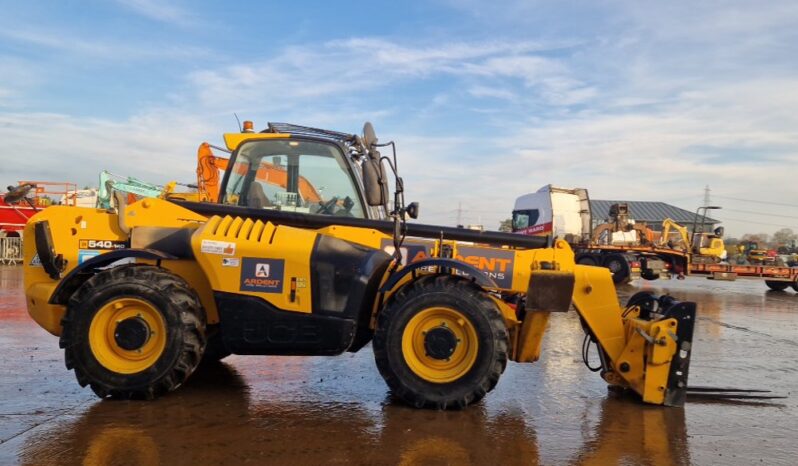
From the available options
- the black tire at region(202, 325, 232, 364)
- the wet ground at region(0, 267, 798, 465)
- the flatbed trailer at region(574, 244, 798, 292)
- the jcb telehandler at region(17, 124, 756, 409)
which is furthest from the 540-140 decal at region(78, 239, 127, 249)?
the flatbed trailer at region(574, 244, 798, 292)

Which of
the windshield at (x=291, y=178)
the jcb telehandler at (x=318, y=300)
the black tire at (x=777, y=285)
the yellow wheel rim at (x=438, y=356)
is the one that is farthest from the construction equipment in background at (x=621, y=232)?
the yellow wheel rim at (x=438, y=356)

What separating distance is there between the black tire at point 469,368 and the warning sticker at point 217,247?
1.33 metres

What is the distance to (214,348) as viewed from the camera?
563 cm

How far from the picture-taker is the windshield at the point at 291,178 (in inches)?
209

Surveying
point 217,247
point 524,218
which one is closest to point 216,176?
point 217,247

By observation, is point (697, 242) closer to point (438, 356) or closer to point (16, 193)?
point (438, 356)

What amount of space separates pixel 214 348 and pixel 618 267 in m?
17.4

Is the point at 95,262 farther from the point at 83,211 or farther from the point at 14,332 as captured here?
the point at 14,332

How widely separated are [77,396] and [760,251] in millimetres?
25419

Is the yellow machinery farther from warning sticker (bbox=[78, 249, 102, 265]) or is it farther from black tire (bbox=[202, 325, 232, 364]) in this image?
warning sticker (bbox=[78, 249, 102, 265])

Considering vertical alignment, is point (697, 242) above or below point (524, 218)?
below

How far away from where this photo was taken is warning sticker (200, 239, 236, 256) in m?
4.66

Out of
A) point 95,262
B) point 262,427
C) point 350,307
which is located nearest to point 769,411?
point 350,307

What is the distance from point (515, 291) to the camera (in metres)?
4.87
